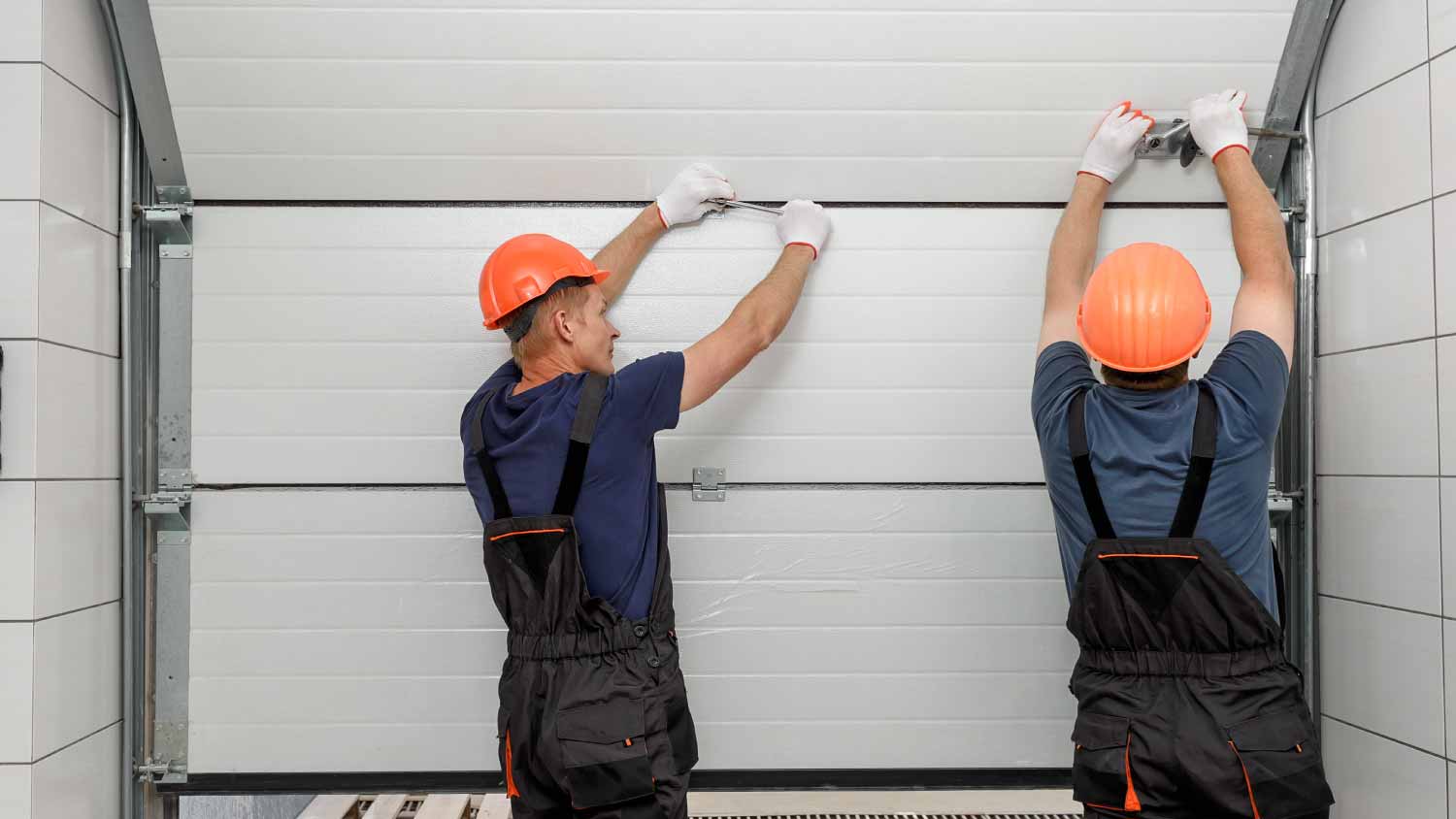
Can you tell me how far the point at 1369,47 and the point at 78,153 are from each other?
3.08 meters

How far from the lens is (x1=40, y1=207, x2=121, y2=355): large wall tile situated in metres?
2.18

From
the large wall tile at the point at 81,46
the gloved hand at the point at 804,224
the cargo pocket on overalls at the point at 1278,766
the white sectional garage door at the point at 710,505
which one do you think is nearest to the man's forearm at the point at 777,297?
the gloved hand at the point at 804,224

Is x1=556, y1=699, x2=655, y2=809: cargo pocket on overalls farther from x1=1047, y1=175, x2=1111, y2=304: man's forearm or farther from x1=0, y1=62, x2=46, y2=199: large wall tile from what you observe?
x1=0, y1=62, x2=46, y2=199: large wall tile

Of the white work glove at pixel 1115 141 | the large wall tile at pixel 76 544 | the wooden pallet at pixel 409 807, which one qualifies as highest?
the white work glove at pixel 1115 141

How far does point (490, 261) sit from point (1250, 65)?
1.87 metres

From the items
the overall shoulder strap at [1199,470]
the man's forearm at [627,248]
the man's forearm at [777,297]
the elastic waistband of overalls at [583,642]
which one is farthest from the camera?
the man's forearm at [627,248]

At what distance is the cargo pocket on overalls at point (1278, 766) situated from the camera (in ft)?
5.88

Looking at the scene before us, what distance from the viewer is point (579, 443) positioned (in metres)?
1.93

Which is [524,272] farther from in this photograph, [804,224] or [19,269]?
[19,269]

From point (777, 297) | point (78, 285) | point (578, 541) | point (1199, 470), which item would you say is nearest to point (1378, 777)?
point (1199, 470)

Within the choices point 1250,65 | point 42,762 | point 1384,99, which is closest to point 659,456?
point 42,762

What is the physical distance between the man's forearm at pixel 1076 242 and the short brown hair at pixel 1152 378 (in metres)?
0.42

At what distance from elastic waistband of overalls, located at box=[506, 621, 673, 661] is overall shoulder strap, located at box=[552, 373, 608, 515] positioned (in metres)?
0.27

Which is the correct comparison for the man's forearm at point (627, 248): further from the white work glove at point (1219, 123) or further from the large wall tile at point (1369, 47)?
the large wall tile at point (1369, 47)
